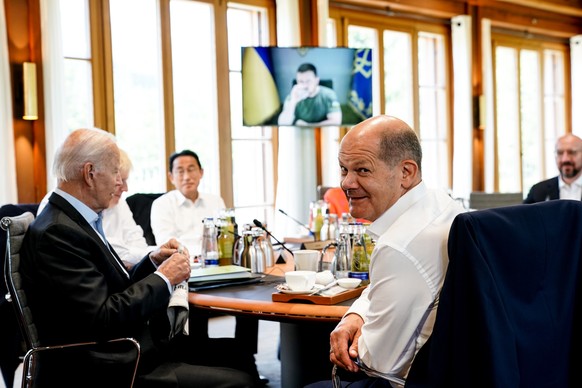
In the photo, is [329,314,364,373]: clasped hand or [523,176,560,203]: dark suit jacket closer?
[329,314,364,373]: clasped hand

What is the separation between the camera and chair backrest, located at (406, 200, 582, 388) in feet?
4.79

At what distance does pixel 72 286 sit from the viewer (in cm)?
207

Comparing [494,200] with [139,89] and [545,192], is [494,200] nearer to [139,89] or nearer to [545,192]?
[545,192]

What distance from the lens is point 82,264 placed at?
211 centimetres

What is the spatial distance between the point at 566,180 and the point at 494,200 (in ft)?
3.72

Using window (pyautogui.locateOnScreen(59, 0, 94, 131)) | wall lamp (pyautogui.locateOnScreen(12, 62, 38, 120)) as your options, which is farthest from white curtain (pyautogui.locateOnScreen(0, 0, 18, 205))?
window (pyautogui.locateOnScreen(59, 0, 94, 131))

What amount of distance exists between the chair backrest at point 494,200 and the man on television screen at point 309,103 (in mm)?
1566

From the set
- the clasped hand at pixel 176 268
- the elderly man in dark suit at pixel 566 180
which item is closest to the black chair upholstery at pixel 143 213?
the clasped hand at pixel 176 268

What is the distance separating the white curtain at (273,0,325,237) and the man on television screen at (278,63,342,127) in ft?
0.59

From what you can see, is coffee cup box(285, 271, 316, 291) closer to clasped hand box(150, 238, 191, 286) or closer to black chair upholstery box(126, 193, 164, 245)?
clasped hand box(150, 238, 191, 286)

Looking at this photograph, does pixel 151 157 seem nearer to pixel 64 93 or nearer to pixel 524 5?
pixel 64 93

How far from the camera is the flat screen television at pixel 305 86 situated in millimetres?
6508

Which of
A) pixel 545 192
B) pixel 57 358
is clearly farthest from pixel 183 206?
pixel 545 192

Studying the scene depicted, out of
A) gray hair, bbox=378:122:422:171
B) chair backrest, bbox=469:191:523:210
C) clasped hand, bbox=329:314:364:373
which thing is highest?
gray hair, bbox=378:122:422:171
